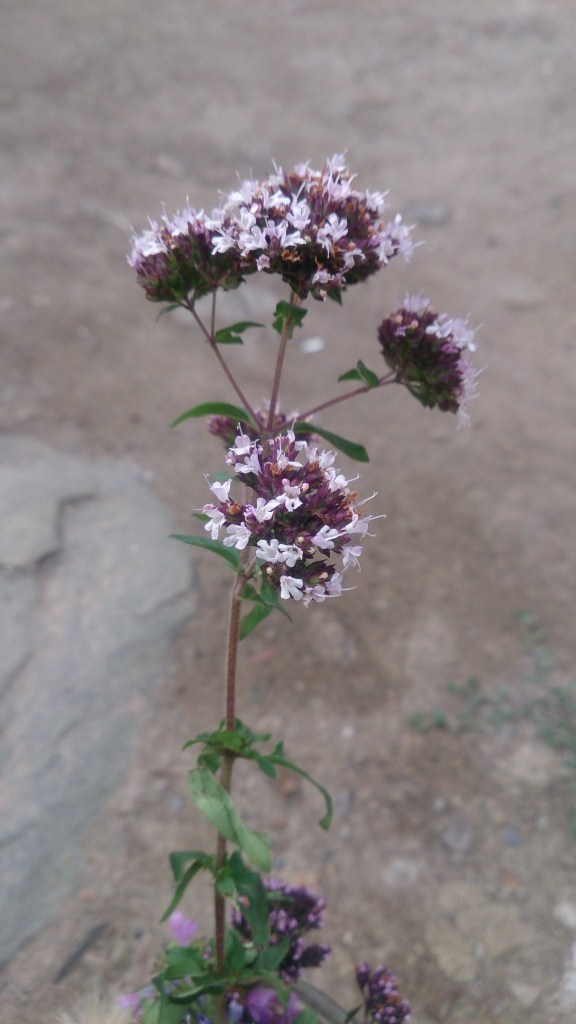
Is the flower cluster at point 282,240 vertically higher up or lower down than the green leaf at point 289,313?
higher up

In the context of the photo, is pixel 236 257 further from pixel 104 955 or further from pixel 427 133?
pixel 427 133

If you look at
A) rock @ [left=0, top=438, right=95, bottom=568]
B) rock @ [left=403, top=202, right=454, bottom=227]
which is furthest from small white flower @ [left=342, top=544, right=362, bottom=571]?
rock @ [left=403, top=202, right=454, bottom=227]

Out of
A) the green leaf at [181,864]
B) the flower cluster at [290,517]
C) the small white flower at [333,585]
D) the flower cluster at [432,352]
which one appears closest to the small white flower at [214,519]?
the flower cluster at [290,517]

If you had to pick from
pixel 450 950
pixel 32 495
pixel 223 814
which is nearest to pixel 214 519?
pixel 223 814

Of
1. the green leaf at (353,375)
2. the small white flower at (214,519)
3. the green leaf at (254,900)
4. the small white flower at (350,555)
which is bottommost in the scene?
the green leaf at (254,900)

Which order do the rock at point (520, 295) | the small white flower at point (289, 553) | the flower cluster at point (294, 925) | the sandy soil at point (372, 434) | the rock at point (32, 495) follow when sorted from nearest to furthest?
the small white flower at point (289, 553), the flower cluster at point (294, 925), the sandy soil at point (372, 434), the rock at point (32, 495), the rock at point (520, 295)

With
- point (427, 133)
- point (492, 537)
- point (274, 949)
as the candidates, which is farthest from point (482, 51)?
point (274, 949)

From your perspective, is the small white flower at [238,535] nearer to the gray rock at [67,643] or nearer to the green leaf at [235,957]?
the green leaf at [235,957]
